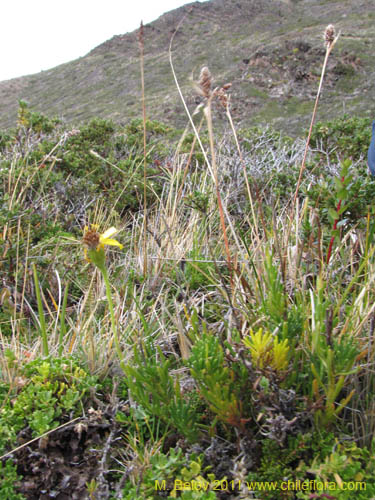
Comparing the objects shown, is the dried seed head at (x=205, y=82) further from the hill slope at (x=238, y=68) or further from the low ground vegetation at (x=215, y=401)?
the hill slope at (x=238, y=68)

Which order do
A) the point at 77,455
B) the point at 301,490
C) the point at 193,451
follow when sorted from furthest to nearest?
the point at 77,455
the point at 193,451
the point at 301,490

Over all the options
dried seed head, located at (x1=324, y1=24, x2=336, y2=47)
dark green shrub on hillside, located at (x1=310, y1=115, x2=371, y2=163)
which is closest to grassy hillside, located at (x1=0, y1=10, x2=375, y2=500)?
dried seed head, located at (x1=324, y1=24, x2=336, y2=47)

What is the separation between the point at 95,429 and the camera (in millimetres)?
1447

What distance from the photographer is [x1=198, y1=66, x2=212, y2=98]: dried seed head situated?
1276 mm

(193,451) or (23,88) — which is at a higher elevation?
(23,88)

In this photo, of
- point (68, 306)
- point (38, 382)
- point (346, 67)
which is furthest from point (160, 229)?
point (346, 67)

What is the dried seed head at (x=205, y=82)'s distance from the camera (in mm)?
1276

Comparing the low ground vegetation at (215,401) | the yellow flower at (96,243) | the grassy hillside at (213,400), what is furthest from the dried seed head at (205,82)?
the yellow flower at (96,243)

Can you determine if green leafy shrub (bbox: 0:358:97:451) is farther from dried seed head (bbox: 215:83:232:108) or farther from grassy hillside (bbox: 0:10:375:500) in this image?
dried seed head (bbox: 215:83:232:108)

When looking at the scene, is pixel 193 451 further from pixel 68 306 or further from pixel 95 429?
pixel 68 306

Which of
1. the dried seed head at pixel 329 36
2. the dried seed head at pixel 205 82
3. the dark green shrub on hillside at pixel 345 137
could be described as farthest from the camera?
the dark green shrub on hillside at pixel 345 137

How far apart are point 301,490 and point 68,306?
1.68m

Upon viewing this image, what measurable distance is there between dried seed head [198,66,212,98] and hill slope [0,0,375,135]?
14.5ft

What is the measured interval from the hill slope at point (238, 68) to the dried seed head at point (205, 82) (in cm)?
443
